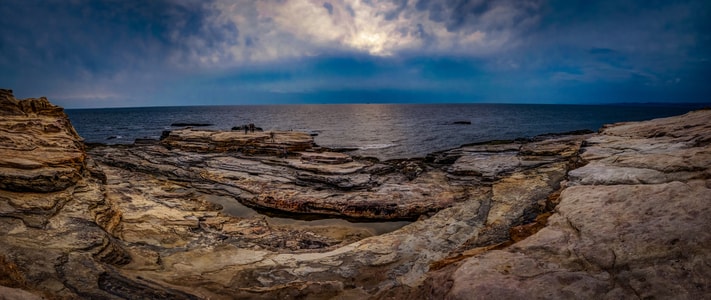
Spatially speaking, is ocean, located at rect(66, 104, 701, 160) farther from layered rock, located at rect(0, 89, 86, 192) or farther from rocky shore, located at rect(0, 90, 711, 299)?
layered rock, located at rect(0, 89, 86, 192)

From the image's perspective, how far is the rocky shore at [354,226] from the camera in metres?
5.86

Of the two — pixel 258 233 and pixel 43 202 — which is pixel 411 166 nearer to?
pixel 258 233

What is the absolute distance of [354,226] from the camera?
16562 mm

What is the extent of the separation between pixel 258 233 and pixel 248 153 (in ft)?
53.6

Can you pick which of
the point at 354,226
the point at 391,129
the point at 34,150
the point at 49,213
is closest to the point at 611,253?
the point at 354,226

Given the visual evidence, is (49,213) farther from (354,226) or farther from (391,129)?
(391,129)

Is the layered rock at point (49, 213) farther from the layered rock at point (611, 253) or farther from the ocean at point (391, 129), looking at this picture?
the ocean at point (391, 129)

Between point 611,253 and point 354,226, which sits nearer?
point 611,253

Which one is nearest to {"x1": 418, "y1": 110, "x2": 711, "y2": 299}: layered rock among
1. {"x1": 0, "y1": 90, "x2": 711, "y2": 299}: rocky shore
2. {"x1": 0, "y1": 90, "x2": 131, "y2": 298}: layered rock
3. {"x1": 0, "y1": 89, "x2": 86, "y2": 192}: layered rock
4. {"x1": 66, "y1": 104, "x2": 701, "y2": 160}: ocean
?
{"x1": 0, "y1": 90, "x2": 711, "y2": 299}: rocky shore

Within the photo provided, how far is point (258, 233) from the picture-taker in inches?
595

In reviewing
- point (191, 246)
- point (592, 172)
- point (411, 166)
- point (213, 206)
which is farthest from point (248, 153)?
point (592, 172)

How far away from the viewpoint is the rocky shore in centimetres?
586

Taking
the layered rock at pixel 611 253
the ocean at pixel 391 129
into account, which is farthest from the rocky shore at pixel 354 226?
the ocean at pixel 391 129

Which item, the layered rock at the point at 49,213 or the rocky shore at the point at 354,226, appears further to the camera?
the layered rock at the point at 49,213
